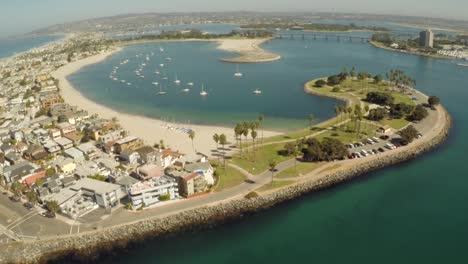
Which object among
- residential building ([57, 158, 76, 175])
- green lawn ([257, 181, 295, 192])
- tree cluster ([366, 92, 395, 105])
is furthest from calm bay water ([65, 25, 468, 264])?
residential building ([57, 158, 76, 175])

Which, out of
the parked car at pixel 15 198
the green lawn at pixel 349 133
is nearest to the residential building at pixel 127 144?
the parked car at pixel 15 198

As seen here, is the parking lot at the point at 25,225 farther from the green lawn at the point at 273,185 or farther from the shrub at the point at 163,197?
the green lawn at the point at 273,185

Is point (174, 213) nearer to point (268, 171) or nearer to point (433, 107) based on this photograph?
point (268, 171)

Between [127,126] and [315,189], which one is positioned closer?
[315,189]

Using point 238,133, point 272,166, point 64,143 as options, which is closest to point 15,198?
point 64,143

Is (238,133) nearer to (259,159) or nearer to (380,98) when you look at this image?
(259,159)

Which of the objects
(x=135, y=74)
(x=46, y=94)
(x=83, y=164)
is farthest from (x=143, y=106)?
(x=135, y=74)

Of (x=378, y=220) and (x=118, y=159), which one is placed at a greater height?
(x=118, y=159)
